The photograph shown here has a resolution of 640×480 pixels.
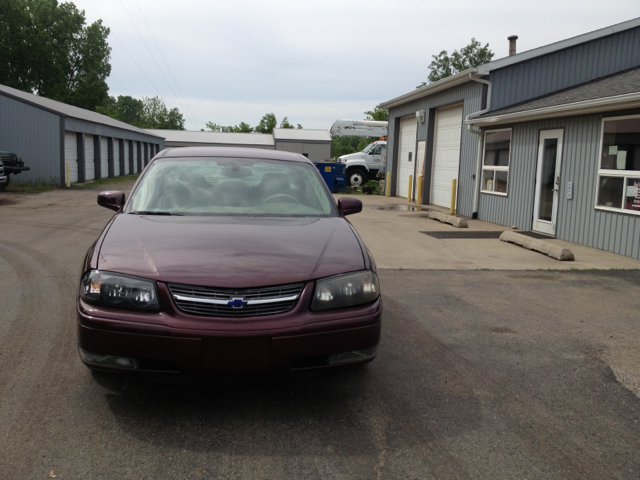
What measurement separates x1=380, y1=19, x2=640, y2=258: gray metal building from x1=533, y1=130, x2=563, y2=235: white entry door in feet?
0.07

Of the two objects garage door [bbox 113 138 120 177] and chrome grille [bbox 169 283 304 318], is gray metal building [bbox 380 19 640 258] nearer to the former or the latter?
chrome grille [bbox 169 283 304 318]

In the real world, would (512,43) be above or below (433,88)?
above

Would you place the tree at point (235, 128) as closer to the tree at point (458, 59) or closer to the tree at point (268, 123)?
the tree at point (268, 123)

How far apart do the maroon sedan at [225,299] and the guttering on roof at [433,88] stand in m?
12.9

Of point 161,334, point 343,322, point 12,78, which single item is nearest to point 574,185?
point 343,322

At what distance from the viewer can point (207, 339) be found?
290 centimetres

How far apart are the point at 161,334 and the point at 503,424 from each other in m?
2.01

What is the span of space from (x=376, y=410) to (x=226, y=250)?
1318 millimetres

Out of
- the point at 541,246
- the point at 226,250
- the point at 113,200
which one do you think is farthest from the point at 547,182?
the point at 226,250

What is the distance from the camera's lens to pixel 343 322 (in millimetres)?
3123

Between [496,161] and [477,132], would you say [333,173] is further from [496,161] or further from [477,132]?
[496,161]

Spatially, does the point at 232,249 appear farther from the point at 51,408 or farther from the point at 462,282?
the point at 462,282

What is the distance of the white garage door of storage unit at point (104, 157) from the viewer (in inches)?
1210

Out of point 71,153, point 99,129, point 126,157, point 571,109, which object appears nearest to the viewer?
point 571,109
